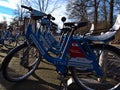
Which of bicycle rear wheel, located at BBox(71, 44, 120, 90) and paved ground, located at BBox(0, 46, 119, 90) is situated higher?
bicycle rear wheel, located at BBox(71, 44, 120, 90)

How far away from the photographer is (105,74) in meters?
5.00

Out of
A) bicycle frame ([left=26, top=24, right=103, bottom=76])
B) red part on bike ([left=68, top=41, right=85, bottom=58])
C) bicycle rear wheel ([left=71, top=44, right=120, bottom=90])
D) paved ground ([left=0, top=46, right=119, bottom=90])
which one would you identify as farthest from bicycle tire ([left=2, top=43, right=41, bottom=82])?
bicycle rear wheel ([left=71, top=44, right=120, bottom=90])

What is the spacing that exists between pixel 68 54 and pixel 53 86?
747mm

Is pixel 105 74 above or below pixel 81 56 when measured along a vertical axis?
below

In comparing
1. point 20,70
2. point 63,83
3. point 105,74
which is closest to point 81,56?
point 63,83

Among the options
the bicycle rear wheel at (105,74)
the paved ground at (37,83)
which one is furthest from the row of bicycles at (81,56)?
the paved ground at (37,83)

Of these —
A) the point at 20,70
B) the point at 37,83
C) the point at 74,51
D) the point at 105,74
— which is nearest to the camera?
the point at 74,51

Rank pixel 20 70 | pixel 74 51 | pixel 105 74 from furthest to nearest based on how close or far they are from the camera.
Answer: pixel 20 70, pixel 105 74, pixel 74 51

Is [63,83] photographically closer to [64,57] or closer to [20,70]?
[64,57]

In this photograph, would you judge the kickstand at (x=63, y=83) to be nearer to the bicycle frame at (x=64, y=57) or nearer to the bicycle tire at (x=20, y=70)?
the bicycle frame at (x=64, y=57)

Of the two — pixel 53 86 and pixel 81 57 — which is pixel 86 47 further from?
pixel 53 86

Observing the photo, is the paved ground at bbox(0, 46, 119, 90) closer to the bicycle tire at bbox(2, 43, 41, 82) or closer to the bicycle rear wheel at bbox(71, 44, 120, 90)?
the bicycle tire at bbox(2, 43, 41, 82)

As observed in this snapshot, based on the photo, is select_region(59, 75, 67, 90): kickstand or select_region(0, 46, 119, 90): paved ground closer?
select_region(59, 75, 67, 90): kickstand

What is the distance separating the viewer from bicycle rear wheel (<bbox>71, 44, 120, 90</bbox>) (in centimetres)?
462
